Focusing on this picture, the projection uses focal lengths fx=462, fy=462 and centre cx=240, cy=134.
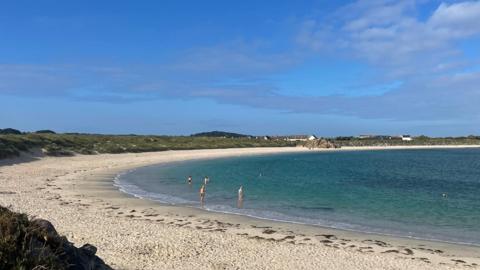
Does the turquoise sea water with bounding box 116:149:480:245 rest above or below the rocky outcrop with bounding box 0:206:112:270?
below

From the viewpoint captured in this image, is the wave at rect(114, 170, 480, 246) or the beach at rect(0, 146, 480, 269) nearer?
the beach at rect(0, 146, 480, 269)

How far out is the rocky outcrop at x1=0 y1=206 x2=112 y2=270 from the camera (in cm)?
698

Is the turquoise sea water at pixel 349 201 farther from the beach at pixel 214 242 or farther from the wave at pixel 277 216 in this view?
the beach at pixel 214 242

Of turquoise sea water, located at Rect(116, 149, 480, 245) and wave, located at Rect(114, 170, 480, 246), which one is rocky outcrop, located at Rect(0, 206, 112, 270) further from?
turquoise sea water, located at Rect(116, 149, 480, 245)

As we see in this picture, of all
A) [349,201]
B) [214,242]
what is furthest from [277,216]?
[349,201]

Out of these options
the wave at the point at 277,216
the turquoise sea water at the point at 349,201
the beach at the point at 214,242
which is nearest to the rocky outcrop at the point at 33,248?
the beach at the point at 214,242

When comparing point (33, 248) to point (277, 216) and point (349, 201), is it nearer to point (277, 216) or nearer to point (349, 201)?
point (277, 216)

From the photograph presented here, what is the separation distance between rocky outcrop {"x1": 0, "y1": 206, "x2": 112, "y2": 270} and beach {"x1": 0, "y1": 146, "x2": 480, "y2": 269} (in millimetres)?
4442

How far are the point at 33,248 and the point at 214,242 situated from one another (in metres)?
9.76

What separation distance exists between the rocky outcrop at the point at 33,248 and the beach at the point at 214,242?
4442mm

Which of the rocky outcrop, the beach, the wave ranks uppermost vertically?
the rocky outcrop

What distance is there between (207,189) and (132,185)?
6321 millimetres

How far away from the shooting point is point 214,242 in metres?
16.7

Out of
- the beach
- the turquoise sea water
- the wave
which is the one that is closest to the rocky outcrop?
the beach
